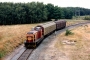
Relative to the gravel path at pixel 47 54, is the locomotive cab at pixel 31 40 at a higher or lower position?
higher

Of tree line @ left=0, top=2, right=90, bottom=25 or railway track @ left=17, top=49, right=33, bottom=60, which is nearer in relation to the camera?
A: railway track @ left=17, top=49, right=33, bottom=60

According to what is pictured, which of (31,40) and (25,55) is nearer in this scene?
(25,55)

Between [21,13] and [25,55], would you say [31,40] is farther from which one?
[21,13]

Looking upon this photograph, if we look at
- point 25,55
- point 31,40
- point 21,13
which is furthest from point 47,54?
point 21,13

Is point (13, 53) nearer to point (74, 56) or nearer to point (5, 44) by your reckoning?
point (5, 44)

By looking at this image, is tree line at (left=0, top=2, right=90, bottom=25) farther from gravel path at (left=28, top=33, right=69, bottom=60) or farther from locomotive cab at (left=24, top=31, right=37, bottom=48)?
gravel path at (left=28, top=33, right=69, bottom=60)

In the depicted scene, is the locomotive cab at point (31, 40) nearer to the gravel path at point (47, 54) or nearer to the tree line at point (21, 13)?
the gravel path at point (47, 54)

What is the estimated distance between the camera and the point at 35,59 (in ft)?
89.9

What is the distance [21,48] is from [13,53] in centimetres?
364

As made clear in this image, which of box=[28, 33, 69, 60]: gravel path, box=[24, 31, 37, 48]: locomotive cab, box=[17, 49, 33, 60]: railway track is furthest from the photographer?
box=[24, 31, 37, 48]: locomotive cab

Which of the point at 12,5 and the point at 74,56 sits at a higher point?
the point at 12,5

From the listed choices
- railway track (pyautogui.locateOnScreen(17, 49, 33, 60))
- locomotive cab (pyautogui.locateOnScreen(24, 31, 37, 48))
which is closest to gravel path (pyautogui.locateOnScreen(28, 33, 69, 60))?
railway track (pyautogui.locateOnScreen(17, 49, 33, 60))

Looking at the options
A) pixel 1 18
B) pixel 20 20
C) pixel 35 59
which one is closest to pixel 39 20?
pixel 20 20

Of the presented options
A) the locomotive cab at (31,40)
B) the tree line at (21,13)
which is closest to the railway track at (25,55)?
the locomotive cab at (31,40)
